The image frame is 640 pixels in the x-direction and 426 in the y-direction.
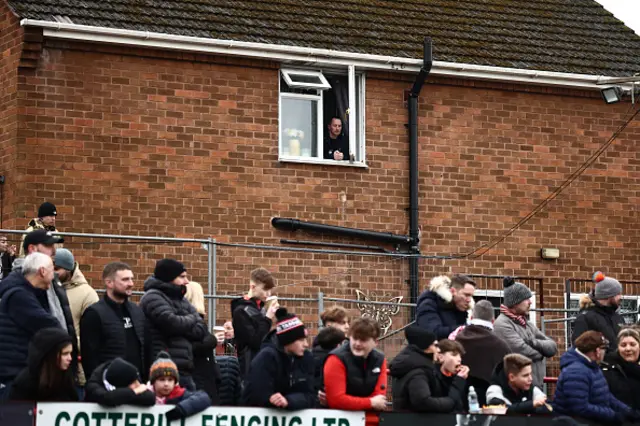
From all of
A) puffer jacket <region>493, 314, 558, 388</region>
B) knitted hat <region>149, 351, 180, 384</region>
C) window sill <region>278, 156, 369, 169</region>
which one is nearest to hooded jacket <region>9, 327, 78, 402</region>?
knitted hat <region>149, 351, 180, 384</region>

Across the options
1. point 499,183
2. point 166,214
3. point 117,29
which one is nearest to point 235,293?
point 166,214

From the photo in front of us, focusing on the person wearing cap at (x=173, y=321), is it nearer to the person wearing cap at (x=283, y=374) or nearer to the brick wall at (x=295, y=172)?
the person wearing cap at (x=283, y=374)

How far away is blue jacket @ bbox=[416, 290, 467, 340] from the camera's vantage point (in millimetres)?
16062

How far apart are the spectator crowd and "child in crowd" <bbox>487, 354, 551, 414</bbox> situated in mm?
13

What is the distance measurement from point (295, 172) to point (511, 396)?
8650 mm

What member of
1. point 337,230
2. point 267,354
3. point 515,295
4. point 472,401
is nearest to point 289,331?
point 267,354

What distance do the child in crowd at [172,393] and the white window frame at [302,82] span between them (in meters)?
10.1

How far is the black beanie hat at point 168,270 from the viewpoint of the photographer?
14719 mm

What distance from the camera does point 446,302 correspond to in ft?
53.0

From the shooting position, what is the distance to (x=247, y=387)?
13.6 m

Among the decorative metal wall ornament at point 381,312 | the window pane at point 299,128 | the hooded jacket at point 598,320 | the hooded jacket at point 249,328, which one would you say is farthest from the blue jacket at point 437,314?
the window pane at point 299,128

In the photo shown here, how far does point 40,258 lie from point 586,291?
12.4 m

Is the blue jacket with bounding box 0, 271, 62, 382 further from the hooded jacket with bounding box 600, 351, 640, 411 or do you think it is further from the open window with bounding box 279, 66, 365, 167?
the open window with bounding box 279, 66, 365, 167

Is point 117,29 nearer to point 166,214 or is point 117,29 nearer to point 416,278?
point 166,214
